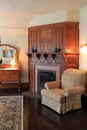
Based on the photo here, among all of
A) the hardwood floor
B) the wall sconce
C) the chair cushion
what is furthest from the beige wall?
the chair cushion

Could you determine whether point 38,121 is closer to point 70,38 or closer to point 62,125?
point 62,125

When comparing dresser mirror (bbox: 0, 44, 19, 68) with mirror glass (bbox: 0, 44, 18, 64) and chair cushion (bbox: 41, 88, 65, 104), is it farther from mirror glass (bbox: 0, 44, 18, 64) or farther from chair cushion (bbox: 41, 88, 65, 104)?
chair cushion (bbox: 41, 88, 65, 104)

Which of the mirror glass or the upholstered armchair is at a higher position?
the mirror glass

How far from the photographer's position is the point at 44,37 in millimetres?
5305

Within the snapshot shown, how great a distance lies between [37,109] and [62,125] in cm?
100

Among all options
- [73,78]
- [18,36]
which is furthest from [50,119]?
[18,36]

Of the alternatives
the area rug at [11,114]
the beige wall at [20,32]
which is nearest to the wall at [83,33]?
the beige wall at [20,32]

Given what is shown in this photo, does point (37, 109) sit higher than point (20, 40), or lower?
lower

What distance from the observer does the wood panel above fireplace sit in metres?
4.80

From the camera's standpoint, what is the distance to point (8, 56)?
19.8 ft

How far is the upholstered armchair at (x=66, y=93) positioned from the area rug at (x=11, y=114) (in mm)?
751

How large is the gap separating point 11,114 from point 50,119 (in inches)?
33.3

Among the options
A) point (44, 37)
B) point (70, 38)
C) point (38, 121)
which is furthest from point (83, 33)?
point (38, 121)

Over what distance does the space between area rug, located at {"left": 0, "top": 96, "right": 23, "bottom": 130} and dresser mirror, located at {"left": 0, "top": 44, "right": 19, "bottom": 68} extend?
1.81 meters
